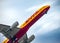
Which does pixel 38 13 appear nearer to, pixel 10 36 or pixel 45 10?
pixel 45 10

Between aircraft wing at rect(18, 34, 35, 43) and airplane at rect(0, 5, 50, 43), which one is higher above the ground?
airplane at rect(0, 5, 50, 43)

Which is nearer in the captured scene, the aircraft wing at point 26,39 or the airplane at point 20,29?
the airplane at point 20,29

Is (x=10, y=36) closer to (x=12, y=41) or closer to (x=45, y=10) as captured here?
(x=12, y=41)

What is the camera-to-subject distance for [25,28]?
31.3 feet

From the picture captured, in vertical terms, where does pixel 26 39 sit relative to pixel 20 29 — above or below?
below

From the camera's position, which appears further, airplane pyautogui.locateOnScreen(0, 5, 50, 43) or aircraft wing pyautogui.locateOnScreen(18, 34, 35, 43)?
aircraft wing pyautogui.locateOnScreen(18, 34, 35, 43)

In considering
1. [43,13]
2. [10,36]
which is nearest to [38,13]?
[43,13]

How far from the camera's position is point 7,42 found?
9641 mm

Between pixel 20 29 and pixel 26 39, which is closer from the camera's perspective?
pixel 20 29

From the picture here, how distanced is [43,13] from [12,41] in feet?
3.14

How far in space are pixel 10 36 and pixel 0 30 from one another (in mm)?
363

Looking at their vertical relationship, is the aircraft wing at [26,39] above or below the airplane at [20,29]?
below

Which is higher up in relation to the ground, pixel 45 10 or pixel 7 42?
pixel 45 10

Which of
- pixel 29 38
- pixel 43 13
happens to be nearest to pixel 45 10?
pixel 43 13
